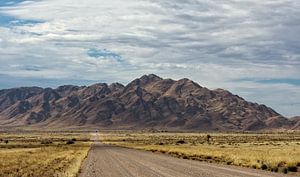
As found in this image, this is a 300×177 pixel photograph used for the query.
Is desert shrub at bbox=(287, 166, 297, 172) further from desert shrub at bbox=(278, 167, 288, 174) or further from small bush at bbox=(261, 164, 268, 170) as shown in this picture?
small bush at bbox=(261, 164, 268, 170)

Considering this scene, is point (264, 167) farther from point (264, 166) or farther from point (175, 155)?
point (175, 155)

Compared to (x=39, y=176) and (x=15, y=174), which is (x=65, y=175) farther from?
(x=15, y=174)

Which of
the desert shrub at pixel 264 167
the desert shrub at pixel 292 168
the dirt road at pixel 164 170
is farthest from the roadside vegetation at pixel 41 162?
the desert shrub at pixel 292 168

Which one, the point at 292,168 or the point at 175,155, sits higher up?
the point at 292,168

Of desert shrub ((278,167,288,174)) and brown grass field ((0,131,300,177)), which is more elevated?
desert shrub ((278,167,288,174))

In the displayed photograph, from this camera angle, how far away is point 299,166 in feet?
121

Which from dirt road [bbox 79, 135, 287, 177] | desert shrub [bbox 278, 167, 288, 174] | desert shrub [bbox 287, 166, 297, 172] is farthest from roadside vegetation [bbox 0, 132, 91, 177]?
desert shrub [bbox 287, 166, 297, 172]

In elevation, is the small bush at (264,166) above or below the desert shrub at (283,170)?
below

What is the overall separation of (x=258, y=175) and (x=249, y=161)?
1176 centimetres

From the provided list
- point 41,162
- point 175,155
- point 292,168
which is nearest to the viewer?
point 292,168

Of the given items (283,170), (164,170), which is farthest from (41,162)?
(283,170)

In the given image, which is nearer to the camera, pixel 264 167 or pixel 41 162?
pixel 264 167

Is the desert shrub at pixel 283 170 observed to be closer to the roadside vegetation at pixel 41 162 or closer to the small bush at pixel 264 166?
the small bush at pixel 264 166

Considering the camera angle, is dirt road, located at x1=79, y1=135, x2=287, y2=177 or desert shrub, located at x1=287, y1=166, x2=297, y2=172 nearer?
dirt road, located at x1=79, y1=135, x2=287, y2=177
